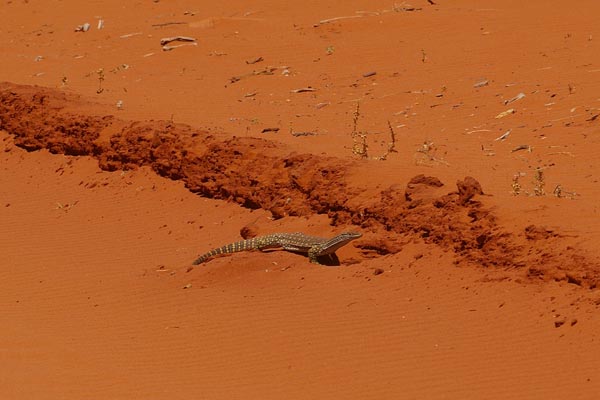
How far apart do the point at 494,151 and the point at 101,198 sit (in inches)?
192

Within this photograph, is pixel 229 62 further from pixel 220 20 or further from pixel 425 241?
pixel 425 241

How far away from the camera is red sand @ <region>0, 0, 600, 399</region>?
8570 millimetres

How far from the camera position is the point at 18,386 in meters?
8.62

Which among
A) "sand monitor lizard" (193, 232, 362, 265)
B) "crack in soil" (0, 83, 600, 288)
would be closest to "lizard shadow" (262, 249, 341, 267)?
"sand monitor lizard" (193, 232, 362, 265)

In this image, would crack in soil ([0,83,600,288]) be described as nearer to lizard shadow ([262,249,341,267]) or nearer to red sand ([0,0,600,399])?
red sand ([0,0,600,399])

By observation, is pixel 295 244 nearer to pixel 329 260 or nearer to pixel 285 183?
pixel 329 260

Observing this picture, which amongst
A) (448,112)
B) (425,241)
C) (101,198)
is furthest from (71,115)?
(425,241)

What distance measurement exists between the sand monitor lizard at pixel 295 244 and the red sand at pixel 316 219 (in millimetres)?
112

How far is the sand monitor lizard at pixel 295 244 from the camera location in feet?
33.5

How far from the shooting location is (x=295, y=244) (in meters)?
10.5

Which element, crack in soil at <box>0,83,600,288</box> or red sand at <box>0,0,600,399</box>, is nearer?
A: red sand at <box>0,0,600,399</box>

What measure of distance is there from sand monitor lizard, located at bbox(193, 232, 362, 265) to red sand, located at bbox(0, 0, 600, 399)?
11 cm

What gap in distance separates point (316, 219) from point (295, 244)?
861 millimetres

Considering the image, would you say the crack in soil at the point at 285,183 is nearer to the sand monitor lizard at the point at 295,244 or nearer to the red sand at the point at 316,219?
the red sand at the point at 316,219
